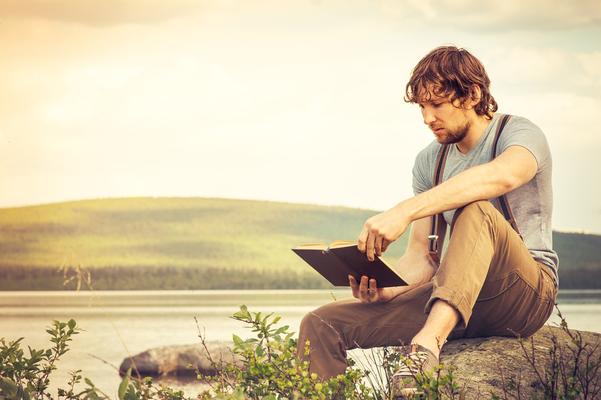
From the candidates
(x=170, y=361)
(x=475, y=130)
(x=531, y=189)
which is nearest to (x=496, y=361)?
(x=531, y=189)

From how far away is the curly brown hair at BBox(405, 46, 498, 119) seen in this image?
2.32 metres

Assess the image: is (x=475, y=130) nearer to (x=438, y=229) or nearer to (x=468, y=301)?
(x=438, y=229)

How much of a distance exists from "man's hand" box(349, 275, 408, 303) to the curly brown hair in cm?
87

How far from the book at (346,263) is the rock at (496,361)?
460 mm

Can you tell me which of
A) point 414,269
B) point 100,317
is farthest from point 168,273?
point 414,269

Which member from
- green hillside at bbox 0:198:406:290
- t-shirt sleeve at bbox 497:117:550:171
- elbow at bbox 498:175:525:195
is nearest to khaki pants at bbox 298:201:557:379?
elbow at bbox 498:175:525:195

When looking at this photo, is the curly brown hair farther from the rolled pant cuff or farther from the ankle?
the ankle

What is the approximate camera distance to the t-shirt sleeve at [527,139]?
212 centimetres

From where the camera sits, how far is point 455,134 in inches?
93.7

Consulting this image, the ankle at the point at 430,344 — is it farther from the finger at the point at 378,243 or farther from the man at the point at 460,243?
the finger at the point at 378,243

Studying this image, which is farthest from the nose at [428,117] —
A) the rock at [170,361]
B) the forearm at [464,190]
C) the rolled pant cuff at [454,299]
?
the rock at [170,361]

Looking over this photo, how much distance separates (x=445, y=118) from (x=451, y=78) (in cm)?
18

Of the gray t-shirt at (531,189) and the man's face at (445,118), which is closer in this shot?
the gray t-shirt at (531,189)

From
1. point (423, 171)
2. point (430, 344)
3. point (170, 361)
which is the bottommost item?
point (170, 361)
